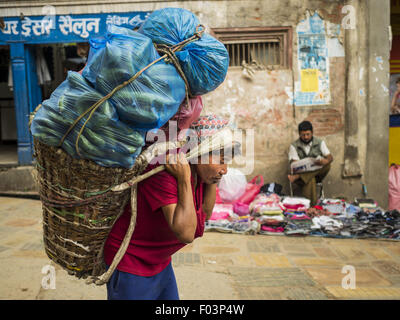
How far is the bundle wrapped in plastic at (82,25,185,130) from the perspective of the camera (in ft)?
4.28

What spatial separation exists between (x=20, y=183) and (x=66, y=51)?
4.10 meters

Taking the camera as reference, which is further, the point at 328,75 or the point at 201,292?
the point at 328,75

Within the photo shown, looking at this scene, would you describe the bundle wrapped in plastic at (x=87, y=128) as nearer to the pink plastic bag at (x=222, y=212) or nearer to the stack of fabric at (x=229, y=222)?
the stack of fabric at (x=229, y=222)

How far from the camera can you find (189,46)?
1480 mm

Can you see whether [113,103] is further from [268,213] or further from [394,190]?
[394,190]

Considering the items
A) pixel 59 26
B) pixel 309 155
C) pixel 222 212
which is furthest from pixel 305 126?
pixel 59 26

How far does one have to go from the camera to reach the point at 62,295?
10.7 ft

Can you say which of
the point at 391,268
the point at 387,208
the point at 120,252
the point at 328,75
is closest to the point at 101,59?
the point at 120,252

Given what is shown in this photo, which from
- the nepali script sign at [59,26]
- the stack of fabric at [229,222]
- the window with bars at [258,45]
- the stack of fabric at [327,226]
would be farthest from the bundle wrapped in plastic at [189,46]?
the nepali script sign at [59,26]

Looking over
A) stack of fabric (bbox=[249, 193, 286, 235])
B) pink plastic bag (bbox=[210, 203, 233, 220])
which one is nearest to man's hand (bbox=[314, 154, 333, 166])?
stack of fabric (bbox=[249, 193, 286, 235])

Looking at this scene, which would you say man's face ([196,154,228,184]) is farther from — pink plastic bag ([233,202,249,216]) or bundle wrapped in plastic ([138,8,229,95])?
pink plastic bag ([233,202,249,216])

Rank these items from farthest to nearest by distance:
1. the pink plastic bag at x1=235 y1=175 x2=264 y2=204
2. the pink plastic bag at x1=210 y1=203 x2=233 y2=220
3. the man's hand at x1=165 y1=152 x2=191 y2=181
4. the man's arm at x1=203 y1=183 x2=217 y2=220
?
the pink plastic bag at x1=235 y1=175 x2=264 y2=204 → the pink plastic bag at x1=210 y1=203 x2=233 y2=220 → the man's arm at x1=203 y1=183 x2=217 y2=220 → the man's hand at x1=165 y1=152 x2=191 y2=181

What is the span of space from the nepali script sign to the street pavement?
10.8 ft

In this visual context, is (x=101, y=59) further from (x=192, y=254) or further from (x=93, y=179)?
(x=192, y=254)
